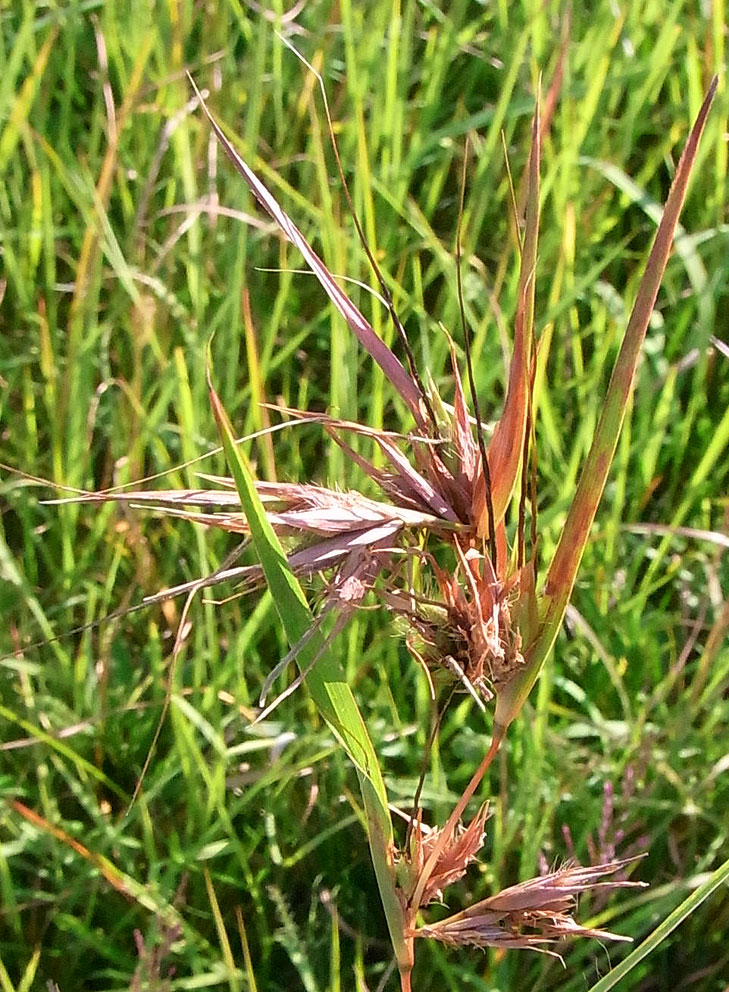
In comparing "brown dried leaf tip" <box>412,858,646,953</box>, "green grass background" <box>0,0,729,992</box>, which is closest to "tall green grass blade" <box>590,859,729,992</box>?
"brown dried leaf tip" <box>412,858,646,953</box>

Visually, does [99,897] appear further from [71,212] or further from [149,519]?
Result: [71,212]

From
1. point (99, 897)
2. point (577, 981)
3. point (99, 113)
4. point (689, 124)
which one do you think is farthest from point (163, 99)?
point (577, 981)

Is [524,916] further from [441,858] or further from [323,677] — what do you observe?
[323,677]

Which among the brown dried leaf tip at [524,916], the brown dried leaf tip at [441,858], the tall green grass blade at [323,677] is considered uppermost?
the tall green grass blade at [323,677]

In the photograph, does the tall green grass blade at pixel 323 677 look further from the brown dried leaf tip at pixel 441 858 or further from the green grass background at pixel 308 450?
the green grass background at pixel 308 450

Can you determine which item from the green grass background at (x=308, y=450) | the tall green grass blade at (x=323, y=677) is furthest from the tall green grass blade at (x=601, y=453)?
the green grass background at (x=308, y=450)

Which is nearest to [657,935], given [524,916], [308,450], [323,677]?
[524,916]
